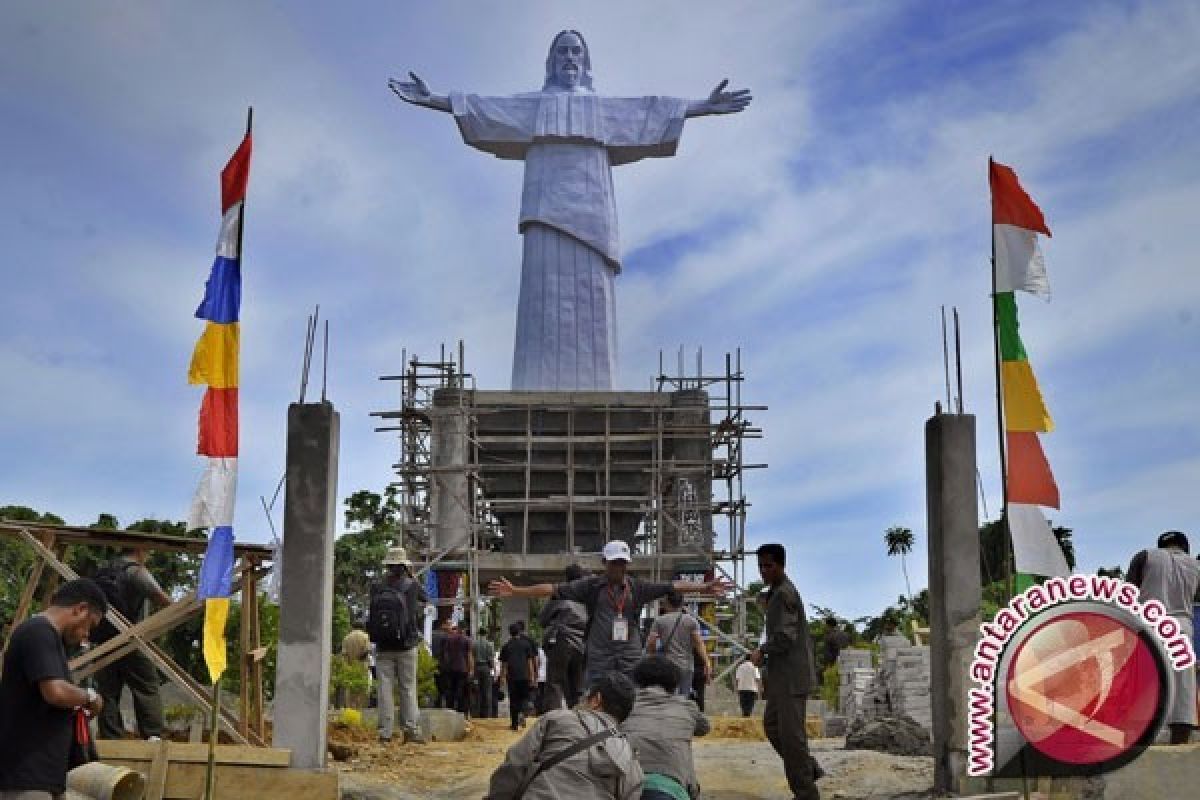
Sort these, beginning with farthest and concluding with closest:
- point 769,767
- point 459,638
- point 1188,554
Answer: point 459,638 → point 769,767 → point 1188,554

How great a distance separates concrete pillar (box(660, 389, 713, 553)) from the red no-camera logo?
21495mm

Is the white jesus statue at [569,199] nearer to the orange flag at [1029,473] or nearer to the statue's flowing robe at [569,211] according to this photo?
the statue's flowing robe at [569,211]

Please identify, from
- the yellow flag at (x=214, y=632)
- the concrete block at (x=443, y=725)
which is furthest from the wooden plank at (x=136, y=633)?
the concrete block at (x=443, y=725)

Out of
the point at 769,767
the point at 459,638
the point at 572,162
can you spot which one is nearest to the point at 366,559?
the point at 572,162

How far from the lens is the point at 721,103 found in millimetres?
29609

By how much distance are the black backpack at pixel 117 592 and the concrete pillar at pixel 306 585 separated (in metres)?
1.44

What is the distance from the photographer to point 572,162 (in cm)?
2972

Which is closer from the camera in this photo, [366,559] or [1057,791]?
[1057,791]

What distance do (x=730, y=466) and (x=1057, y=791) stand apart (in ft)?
72.4

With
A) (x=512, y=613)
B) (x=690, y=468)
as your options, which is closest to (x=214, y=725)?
(x=512, y=613)

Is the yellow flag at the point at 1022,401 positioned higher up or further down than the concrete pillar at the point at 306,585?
higher up

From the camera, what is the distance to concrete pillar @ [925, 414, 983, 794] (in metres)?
9.09

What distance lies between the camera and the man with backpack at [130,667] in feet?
31.5

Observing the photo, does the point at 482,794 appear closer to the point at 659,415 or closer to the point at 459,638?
the point at 459,638
